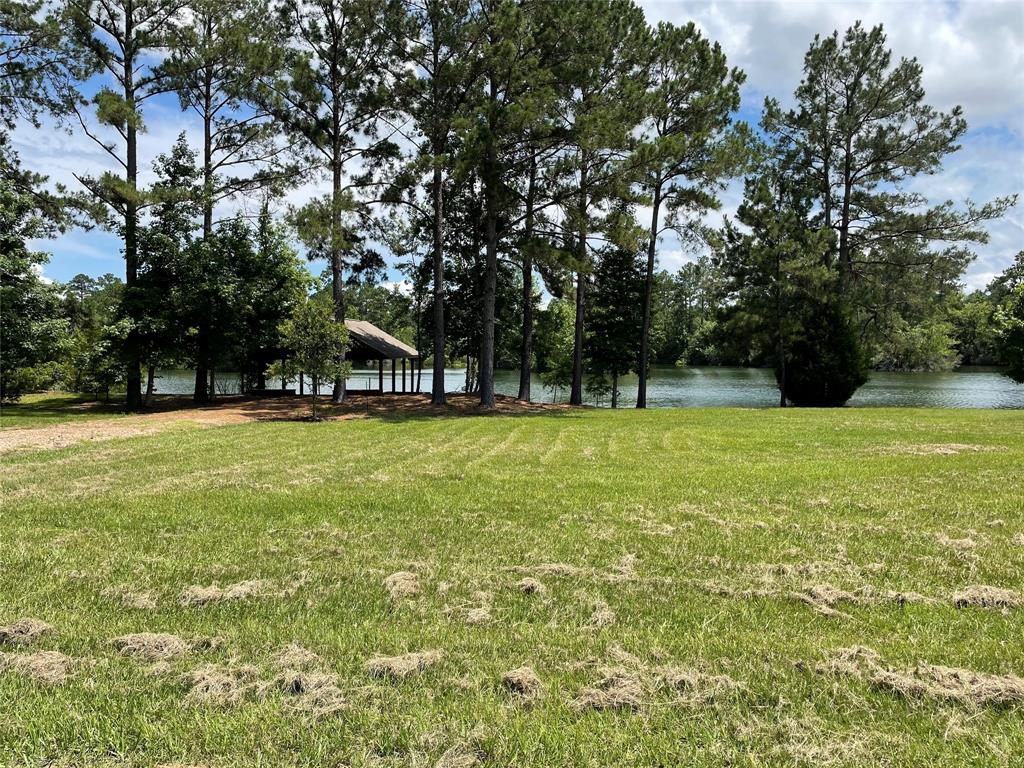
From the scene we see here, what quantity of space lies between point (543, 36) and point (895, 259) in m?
19.2

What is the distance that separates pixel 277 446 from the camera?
471 inches

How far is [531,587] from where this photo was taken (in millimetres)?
4199

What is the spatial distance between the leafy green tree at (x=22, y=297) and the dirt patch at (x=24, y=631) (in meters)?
16.9

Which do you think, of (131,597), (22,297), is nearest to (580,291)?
(22,297)

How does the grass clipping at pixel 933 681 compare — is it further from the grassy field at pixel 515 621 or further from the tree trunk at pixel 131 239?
the tree trunk at pixel 131 239

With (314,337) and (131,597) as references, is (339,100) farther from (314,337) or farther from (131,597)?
(131,597)

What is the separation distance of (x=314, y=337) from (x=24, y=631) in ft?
50.0

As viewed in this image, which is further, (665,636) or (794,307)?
(794,307)

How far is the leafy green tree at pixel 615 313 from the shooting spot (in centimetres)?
2823

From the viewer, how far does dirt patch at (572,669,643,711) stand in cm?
271

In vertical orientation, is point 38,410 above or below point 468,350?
below

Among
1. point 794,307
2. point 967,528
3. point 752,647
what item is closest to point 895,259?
point 794,307

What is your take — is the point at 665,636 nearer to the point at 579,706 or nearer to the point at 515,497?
the point at 579,706

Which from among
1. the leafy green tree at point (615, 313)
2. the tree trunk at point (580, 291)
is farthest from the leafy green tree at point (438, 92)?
the leafy green tree at point (615, 313)
